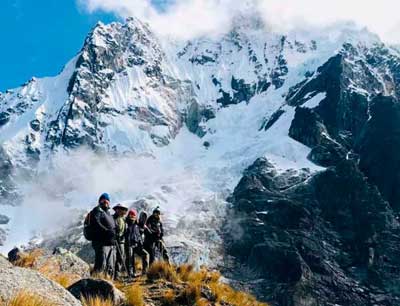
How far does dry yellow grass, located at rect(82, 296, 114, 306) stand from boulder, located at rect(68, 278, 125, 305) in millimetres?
168

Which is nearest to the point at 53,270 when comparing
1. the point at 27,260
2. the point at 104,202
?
the point at 27,260

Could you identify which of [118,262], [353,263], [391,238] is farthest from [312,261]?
[118,262]

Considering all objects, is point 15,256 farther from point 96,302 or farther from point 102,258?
point 96,302

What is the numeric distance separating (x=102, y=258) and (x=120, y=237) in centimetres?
253

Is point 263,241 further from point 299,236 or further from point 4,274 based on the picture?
point 4,274

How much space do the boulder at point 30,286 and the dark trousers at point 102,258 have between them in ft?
21.7

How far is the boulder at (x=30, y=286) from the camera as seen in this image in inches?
401

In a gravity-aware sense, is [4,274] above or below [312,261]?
below

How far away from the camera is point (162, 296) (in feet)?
51.1

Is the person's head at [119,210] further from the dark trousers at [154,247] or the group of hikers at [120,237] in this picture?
the dark trousers at [154,247]

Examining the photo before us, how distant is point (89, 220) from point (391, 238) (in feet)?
626

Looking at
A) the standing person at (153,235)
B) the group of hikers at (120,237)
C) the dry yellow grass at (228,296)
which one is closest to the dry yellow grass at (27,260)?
the group of hikers at (120,237)


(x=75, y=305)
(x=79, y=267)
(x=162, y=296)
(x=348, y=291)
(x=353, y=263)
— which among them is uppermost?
(x=353, y=263)

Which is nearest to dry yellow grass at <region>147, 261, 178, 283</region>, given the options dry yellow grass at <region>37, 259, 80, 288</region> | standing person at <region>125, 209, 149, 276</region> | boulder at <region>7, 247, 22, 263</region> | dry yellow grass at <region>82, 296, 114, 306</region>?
dry yellow grass at <region>37, 259, 80, 288</region>
